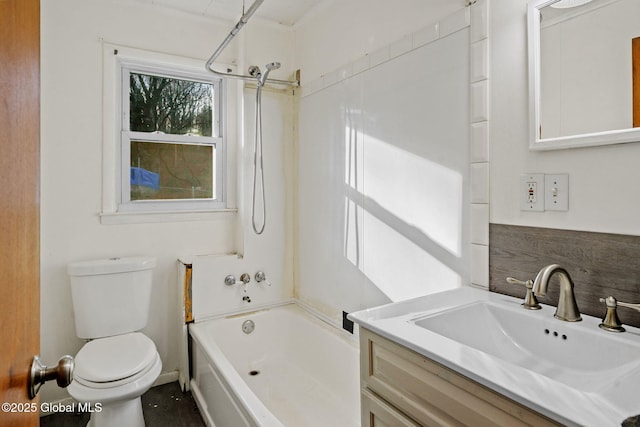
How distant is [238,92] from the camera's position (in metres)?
2.68

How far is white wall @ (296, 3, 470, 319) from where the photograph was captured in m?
1.57

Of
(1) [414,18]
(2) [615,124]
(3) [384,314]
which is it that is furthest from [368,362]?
(1) [414,18]

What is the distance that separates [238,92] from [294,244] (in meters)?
1.19

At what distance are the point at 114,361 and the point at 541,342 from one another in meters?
1.87

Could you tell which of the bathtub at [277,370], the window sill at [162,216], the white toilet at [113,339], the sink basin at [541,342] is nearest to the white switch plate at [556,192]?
the sink basin at [541,342]

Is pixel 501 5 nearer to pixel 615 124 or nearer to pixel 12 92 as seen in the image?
pixel 615 124

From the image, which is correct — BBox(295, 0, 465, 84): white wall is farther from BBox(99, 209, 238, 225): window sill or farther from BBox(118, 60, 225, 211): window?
BBox(99, 209, 238, 225): window sill

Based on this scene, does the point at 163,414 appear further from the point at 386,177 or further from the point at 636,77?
the point at 636,77

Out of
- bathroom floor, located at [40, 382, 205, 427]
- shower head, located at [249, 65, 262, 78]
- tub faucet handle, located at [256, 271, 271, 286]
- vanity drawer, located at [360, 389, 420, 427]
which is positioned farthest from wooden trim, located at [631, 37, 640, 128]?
bathroom floor, located at [40, 382, 205, 427]

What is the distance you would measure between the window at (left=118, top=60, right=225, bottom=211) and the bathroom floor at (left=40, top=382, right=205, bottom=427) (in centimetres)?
121

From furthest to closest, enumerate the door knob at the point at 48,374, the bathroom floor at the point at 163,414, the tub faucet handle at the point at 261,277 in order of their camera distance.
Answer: the tub faucet handle at the point at 261,277
the bathroom floor at the point at 163,414
the door knob at the point at 48,374

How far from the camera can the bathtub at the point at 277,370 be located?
1.84m

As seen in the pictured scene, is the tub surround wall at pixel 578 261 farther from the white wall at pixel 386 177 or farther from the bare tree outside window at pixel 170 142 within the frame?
the bare tree outside window at pixel 170 142

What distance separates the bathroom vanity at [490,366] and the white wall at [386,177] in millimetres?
367
